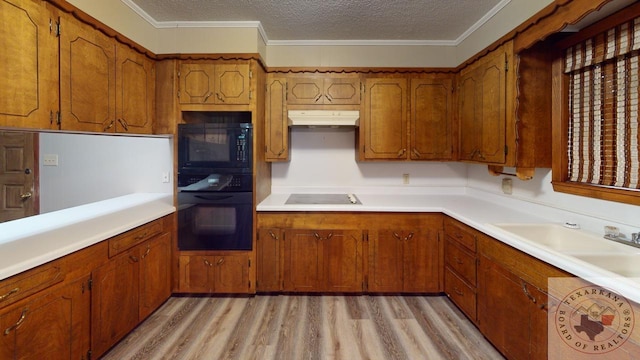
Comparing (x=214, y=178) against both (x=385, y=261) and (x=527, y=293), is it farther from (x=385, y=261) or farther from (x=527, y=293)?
(x=527, y=293)

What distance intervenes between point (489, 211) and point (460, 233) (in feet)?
1.14

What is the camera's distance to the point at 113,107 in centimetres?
208

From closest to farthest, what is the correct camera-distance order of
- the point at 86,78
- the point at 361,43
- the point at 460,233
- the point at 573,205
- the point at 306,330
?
1. the point at 86,78
2. the point at 573,205
3. the point at 306,330
4. the point at 460,233
5. the point at 361,43

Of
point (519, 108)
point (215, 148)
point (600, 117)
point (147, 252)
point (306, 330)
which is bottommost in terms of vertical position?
point (306, 330)

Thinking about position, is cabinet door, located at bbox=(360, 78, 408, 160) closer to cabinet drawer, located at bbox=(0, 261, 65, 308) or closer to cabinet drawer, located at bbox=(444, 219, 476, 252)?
cabinet drawer, located at bbox=(444, 219, 476, 252)

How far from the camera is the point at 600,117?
1.73 m

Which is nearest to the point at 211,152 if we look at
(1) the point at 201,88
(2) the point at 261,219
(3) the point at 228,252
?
(1) the point at 201,88

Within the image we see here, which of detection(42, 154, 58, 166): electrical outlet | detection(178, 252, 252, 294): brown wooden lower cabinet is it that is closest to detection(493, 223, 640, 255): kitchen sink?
detection(178, 252, 252, 294): brown wooden lower cabinet

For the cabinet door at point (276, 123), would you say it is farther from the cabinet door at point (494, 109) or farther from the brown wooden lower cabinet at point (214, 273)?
the cabinet door at point (494, 109)

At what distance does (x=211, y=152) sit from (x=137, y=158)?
0.96 meters

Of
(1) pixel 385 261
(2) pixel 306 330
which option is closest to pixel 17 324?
(2) pixel 306 330

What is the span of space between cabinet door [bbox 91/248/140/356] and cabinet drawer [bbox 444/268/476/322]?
→ 2.44 meters

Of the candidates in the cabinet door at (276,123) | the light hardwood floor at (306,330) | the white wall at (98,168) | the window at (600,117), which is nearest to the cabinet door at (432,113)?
the window at (600,117)

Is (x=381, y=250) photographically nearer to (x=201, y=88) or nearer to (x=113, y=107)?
(x=201, y=88)
